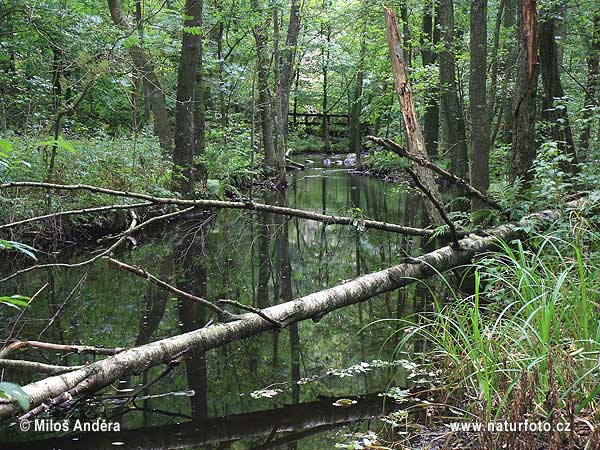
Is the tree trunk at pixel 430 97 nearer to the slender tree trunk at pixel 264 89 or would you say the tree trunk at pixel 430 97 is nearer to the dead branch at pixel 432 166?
the slender tree trunk at pixel 264 89

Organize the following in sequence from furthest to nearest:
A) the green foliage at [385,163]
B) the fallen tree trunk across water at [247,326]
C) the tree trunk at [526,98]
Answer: the green foliage at [385,163] → the tree trunk at [526,98] → the fallen tree trunk across water at [247,326]

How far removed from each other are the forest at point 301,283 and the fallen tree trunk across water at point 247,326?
18mm

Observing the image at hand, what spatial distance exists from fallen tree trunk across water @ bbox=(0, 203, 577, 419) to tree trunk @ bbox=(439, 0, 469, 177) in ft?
23.4

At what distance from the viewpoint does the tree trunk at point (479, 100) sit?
7559 millimetres

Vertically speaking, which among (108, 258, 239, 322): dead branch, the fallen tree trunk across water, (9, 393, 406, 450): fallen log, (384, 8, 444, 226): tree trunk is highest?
(384, 8, 444, 226): tree trunk

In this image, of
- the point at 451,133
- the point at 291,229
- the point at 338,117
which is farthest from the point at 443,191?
the point at 338,117

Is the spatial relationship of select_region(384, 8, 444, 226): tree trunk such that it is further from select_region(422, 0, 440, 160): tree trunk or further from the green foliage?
the green foliage

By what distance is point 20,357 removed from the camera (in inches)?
186

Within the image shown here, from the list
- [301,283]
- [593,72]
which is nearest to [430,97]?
[593,72]

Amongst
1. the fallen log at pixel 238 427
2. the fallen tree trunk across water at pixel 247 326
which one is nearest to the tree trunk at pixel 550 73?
the fallen tree trunk across water at pixel 247 326

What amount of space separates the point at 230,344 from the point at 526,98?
426cm

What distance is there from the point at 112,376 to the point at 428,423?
2.08m

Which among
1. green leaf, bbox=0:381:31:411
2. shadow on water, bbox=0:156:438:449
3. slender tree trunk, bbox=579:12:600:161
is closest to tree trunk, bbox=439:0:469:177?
slender tree trunk, bbox=579:12:600:161

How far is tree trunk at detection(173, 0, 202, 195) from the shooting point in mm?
11188
